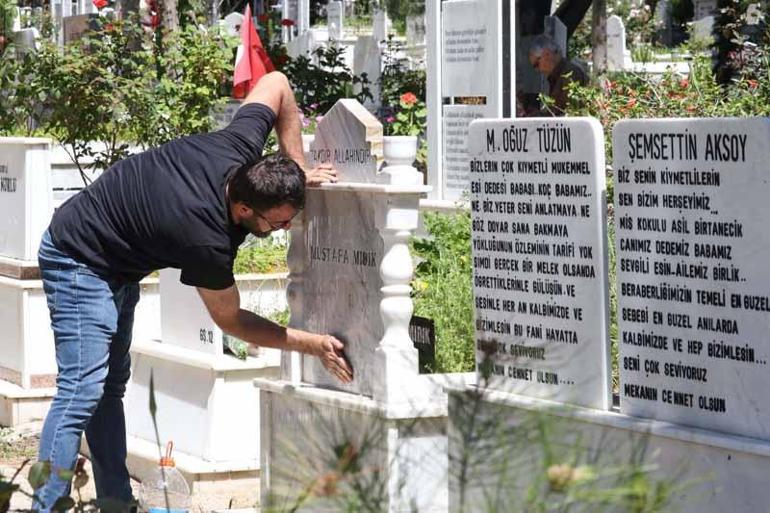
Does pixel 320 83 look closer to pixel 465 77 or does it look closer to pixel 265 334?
pixel 465 77

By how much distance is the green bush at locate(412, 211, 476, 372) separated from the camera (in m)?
5.64

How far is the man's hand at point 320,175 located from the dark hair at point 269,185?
2.40 ft

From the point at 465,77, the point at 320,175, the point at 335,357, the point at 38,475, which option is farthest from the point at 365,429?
the point at 465,77

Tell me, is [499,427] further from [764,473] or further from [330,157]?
[330,157]

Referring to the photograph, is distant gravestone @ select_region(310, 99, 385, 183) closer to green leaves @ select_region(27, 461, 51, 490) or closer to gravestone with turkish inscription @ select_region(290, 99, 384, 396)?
gravestone with turkish inscription @ select_region(290, 99, 384, 396)

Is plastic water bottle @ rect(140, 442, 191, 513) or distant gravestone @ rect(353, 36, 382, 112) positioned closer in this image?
plastic water bottle @ rect(140, 442, 191, 513)

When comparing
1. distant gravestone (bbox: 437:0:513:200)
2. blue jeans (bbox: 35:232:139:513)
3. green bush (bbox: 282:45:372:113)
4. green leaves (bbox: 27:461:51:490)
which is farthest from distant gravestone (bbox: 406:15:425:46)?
green leaves (bbox: 27:461:51:490)

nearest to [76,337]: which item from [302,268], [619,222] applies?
[302,268]

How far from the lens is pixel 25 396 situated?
747 cm

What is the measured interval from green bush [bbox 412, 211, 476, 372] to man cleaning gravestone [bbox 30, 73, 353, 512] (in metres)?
0.81

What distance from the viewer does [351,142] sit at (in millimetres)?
5125

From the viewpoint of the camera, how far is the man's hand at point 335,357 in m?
5.04

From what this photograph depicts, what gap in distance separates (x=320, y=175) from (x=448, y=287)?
133cm

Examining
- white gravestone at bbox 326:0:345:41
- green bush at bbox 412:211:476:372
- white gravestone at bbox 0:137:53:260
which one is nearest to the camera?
green bush at bbox 412:211:476:372
